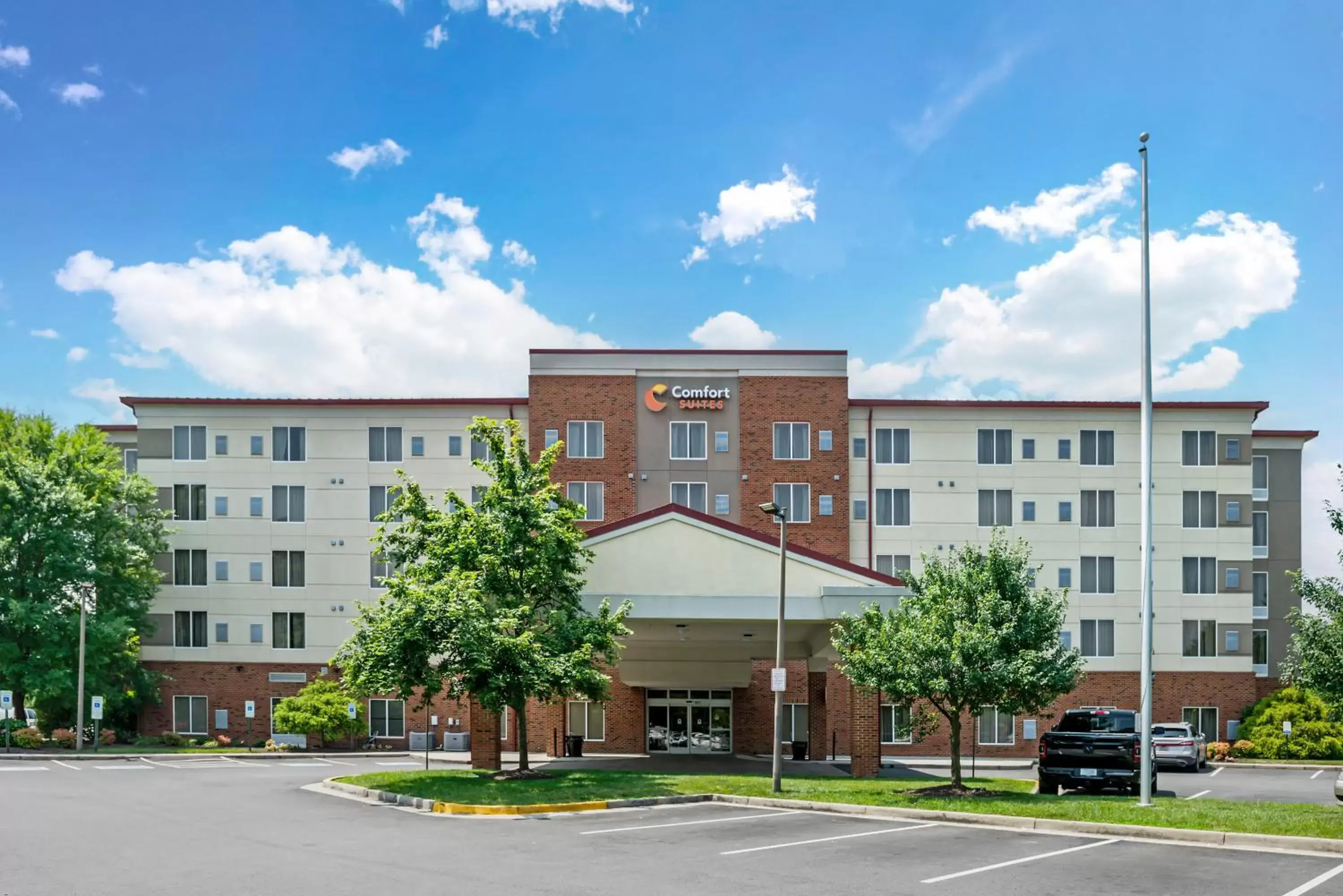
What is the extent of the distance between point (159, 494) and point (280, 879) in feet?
137

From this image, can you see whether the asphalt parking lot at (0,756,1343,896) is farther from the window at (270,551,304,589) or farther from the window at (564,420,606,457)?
the window at (270,551,304,589)

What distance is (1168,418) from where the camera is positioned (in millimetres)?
52188

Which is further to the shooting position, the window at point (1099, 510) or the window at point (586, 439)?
the window at point (1099, 510)

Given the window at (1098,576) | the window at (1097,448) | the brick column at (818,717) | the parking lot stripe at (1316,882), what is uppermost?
the window at (1097,448)

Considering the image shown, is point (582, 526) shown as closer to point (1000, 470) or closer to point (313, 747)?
point (313, 747)

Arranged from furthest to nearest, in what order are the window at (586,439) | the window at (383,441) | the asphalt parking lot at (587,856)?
1. the window at (383,441)
2. the window at (586,439)
3. the asphalt parking lot at (587,856)

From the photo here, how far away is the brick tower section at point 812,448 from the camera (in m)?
50.7

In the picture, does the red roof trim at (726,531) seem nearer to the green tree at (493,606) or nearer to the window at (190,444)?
the green tree at (493,606)

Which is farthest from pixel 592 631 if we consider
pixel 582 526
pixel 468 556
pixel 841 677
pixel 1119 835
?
pixel 582 526

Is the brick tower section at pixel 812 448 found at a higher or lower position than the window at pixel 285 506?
higher

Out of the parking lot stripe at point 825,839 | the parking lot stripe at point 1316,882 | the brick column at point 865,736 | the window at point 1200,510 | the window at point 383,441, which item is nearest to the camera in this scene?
the parking lot stripe at point 1316,882

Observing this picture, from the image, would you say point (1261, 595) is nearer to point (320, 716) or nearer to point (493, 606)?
point (493, 606)

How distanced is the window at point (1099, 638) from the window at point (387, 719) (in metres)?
29.4

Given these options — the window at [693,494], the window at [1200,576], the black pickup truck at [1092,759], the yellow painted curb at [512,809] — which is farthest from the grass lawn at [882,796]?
the window at [1200,576]
